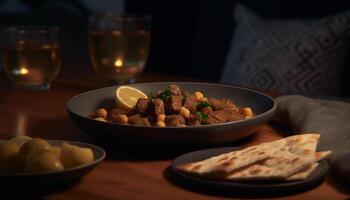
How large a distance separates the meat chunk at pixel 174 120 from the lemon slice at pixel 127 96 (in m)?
0.17

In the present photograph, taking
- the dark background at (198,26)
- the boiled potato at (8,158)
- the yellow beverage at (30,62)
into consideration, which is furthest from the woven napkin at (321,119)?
the dark background at (198,26)

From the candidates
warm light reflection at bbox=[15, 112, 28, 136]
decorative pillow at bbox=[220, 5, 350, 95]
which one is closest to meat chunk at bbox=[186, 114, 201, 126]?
warm light reflection at bbox=[15, 112, 28, 136]

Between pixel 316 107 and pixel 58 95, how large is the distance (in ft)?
2.33

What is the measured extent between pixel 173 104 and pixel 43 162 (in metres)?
0.38

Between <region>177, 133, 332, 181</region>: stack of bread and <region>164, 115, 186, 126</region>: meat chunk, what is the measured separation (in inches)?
6.4

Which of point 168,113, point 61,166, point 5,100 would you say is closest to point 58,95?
point 5,100

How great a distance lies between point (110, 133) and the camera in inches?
49.1

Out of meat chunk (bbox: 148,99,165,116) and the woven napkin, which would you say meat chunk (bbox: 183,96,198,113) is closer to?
meat chunk (bbox: 148,99,165,116)

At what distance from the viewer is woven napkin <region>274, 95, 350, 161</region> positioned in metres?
1.29

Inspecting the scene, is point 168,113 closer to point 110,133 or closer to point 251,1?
point 110,133

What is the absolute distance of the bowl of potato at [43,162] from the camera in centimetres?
101

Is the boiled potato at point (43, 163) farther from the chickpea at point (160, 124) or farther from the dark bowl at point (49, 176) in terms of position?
the chickpea at point (160, 124)

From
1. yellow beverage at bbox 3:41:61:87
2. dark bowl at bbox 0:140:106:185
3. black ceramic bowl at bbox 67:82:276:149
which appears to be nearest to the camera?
dark bowl at bbox 0:140:106:185

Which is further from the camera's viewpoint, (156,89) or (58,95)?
(58,95)
